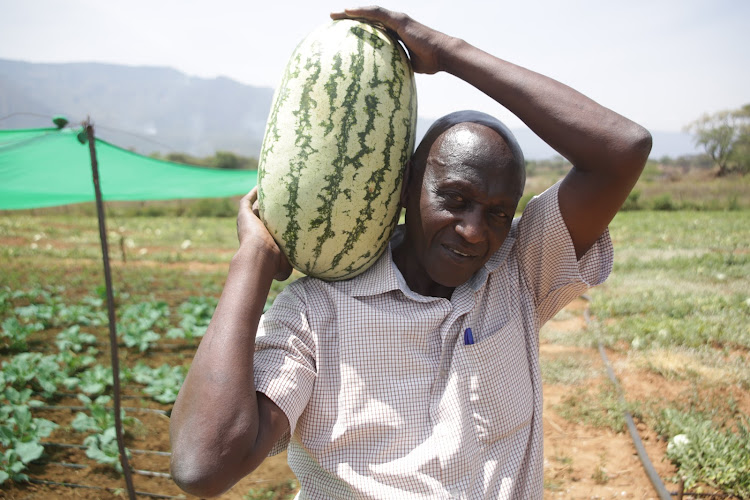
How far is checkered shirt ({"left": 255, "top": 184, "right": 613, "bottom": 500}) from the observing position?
1.56 m

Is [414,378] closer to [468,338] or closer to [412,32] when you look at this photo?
[468,338]

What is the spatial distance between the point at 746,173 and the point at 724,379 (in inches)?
833

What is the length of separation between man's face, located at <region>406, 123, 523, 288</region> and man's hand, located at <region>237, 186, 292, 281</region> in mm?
509

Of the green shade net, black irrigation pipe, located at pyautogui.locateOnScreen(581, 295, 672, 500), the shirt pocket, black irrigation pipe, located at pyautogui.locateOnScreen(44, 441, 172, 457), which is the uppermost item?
the shirt pocket

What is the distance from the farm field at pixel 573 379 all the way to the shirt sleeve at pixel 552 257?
2.28m

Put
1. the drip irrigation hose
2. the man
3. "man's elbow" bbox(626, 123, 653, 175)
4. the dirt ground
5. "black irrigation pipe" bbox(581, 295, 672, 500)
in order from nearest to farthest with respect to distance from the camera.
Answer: the man, "man's elbow" bbox(626, 123, 653, 175), "black irrigation pipe" bbox(581, 295, 672, 500), the dirt ground, the drip irrigation hose

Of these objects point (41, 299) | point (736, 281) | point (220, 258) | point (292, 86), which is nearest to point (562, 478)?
point (292, 86)

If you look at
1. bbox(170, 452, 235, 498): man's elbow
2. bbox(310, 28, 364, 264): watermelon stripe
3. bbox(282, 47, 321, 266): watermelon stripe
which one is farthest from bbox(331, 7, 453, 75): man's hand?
bbox(170, 452, 235, 498): man's elbow

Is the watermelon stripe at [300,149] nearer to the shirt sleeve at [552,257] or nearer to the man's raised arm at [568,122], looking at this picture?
the man's raised arm at [568,122]

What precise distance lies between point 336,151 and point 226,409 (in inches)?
34.9

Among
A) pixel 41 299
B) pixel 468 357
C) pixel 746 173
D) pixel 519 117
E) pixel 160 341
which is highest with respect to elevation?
pixel 519 117

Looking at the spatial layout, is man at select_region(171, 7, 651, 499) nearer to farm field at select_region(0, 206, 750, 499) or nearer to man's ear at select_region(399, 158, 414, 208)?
man's ear at select_region(399, 158, 414, 208)

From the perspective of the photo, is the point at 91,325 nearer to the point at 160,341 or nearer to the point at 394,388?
the point at 160,341

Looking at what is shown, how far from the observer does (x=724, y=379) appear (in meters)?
4.60
